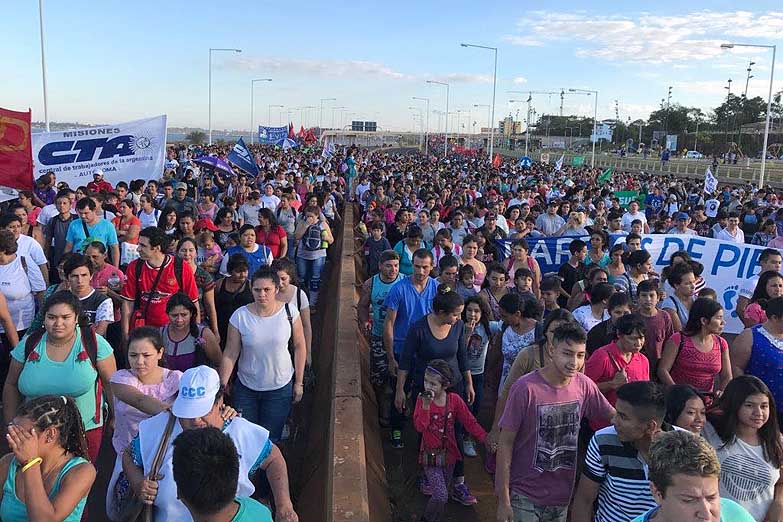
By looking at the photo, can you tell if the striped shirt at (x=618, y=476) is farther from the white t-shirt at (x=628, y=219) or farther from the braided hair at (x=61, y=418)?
the white t-shirt at (x=628, y=219)

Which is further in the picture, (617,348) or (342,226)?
(342,226)

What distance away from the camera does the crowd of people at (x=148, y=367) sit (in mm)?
2752

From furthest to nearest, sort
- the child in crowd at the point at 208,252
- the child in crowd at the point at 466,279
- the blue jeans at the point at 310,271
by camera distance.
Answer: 1. the blue jeans at the point at 310,271
2. the child in crowd at the point at 208,252
3. the child in crowd at the point at 466,279

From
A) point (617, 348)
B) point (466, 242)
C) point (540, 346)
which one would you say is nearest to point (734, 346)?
point (617, 348)

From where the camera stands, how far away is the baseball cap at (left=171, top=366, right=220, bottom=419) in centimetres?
291

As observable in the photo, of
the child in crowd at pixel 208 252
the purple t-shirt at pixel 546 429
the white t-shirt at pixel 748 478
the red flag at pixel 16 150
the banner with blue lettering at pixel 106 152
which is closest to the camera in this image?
the white t-shirt at pixel 748 478

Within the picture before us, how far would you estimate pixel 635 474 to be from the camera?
302cm

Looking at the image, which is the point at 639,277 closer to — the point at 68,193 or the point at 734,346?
the point at 734,346

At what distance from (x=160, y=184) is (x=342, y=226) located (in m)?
5.22

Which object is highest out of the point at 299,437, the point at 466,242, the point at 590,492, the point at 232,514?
the point at 466,242

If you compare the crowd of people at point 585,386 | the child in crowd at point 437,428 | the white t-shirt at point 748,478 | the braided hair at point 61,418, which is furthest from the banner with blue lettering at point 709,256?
the braided hair at point 61,418

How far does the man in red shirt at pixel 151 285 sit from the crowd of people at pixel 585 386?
1723 mm

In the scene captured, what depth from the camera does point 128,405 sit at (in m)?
3.72

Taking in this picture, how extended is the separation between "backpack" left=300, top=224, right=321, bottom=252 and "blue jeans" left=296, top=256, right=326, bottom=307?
23 centimetres
